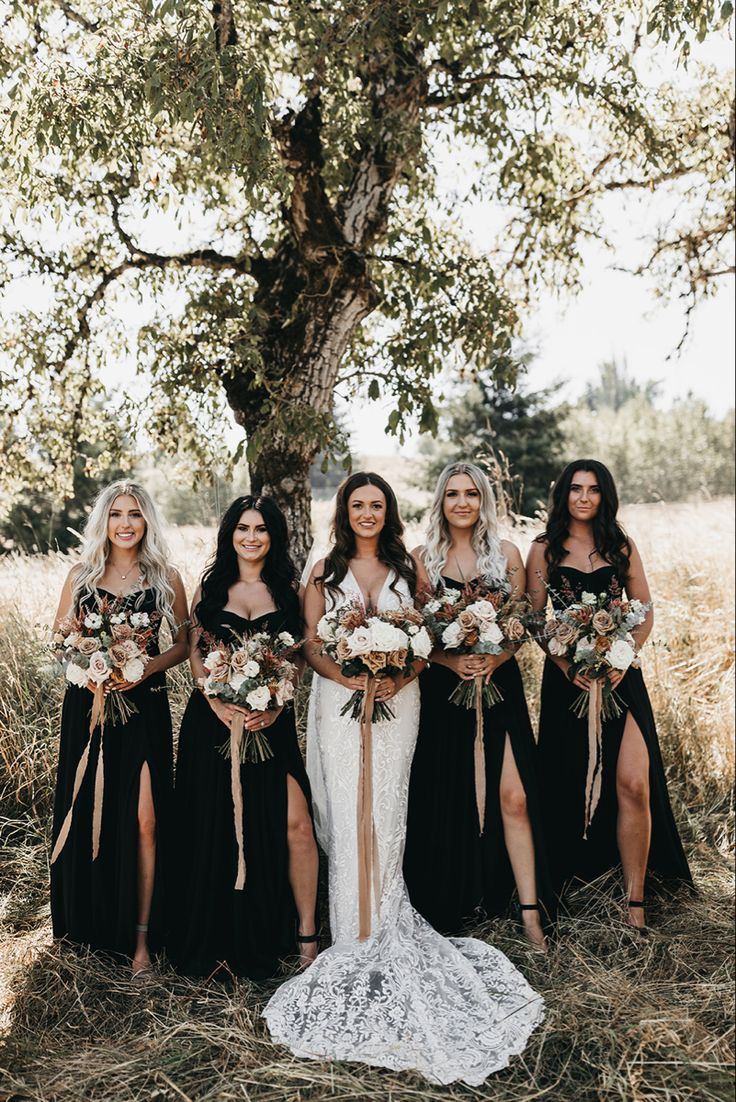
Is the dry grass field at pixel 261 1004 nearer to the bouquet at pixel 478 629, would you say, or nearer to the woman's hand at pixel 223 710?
the bouquet at pixel 478 629

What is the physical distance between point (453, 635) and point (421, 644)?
19cm

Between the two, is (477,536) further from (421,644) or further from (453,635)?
(421,644)

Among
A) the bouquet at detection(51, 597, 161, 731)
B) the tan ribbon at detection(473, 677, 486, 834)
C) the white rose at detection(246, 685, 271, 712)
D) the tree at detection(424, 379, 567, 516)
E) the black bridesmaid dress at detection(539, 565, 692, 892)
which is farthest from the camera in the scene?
the tree at detection(424, 379, 567, 516)

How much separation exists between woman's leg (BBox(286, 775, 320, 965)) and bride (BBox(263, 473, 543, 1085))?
126mm

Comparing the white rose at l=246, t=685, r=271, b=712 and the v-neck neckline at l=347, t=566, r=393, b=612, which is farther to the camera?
the v-neck neckline at l=347, t=566, r=393, b=612

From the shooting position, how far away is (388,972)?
13.7 feet

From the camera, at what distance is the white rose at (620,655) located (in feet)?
14.8

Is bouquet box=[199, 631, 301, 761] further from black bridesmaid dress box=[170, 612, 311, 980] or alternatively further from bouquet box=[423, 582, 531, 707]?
bouquet box=[423, 582, 531, 707]

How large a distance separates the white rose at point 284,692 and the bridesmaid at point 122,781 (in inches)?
26.9

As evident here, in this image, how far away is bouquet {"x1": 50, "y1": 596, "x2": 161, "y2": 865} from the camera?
172 inches

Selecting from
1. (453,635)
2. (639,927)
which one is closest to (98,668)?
(453,635)

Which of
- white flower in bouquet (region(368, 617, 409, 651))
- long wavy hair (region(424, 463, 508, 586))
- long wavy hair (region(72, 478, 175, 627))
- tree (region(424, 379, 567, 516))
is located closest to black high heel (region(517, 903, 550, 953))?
white flower in bouquet (region(368, 617, 409, 651))

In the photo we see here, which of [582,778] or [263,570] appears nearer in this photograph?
[263,570]

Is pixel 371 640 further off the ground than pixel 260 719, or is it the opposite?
pixel 371 640
